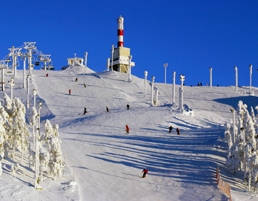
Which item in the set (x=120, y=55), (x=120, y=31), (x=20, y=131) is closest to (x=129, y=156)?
(x=20, y=131)

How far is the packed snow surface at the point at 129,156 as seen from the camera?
2725 cm

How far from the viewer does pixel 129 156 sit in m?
34.3

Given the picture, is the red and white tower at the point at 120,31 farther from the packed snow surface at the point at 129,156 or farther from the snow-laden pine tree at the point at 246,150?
the snow-laden pine tree at the point at 246,150

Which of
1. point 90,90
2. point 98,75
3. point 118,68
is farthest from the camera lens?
point 118,68

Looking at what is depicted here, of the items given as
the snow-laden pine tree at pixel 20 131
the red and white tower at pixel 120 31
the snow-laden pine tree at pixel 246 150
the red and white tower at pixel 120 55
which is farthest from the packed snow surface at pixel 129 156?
the red and white tower at pixel 120 31

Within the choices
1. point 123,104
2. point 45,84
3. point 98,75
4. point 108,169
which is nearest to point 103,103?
point 123,104

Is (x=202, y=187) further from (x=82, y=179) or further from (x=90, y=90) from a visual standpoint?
(x=90, y=90)

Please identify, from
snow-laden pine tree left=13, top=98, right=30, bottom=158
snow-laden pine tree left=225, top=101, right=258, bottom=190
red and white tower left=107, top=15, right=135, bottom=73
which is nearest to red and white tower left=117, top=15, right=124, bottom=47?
red and white tower left=107, top=15, right=135, bottom=73

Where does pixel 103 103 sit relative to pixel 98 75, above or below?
below

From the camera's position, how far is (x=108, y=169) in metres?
31.6

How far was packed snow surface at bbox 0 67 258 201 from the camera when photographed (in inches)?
1073

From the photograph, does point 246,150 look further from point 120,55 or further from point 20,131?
point 120,55

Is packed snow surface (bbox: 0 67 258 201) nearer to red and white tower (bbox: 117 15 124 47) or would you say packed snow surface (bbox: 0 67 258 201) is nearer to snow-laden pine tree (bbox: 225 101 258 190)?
snow-laden pine tree (bbox: 225 101 258 190)

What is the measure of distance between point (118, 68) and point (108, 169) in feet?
211
